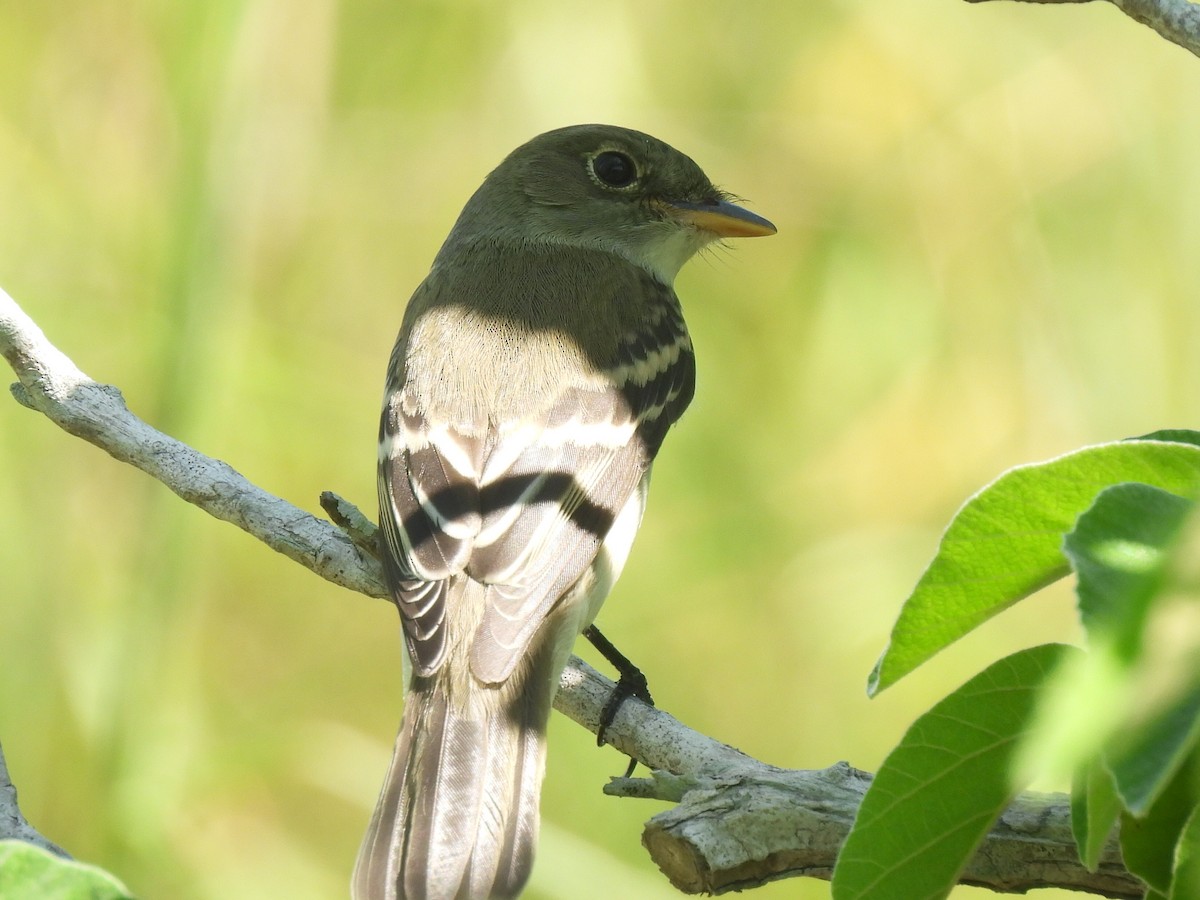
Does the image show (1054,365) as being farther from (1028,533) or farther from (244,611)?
(1028,533)

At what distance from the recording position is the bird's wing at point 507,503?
2.87 m

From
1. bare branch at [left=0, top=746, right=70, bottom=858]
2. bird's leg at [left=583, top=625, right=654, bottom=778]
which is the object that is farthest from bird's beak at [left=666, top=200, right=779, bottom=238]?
A: bare branch at [left=0, top=746, right=70, bottom=858]

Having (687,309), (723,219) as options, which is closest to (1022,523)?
(723,219)

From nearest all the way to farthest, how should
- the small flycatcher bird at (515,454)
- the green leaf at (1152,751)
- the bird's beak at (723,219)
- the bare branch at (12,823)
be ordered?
the green leaf at (1152,751), the bare branch at (12,823), the small flycatcher bird at (515,454), the bird's beak at (723,219)

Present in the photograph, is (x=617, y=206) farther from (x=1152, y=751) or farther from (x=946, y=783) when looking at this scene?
(x=1152, y=751)

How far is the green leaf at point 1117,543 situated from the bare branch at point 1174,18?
Answer: 1120 mm

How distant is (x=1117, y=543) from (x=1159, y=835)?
49 cm

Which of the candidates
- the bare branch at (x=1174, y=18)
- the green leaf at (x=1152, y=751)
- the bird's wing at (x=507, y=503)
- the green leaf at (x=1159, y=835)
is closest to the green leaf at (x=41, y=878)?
the green leaf at (x=1152, y=751)

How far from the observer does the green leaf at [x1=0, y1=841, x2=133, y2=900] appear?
127 cm

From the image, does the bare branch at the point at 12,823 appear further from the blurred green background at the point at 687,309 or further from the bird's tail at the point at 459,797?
the blurred green background at the point at 687,309

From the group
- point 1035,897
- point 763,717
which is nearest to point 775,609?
point 763,717

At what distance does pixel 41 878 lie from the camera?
1281 mm

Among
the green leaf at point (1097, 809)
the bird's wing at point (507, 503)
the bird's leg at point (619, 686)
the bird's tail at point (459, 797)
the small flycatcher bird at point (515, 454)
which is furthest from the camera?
the bird's leg at point (619, 686)

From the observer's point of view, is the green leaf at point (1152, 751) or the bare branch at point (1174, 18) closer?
the green leaf at point (1152, 751)
